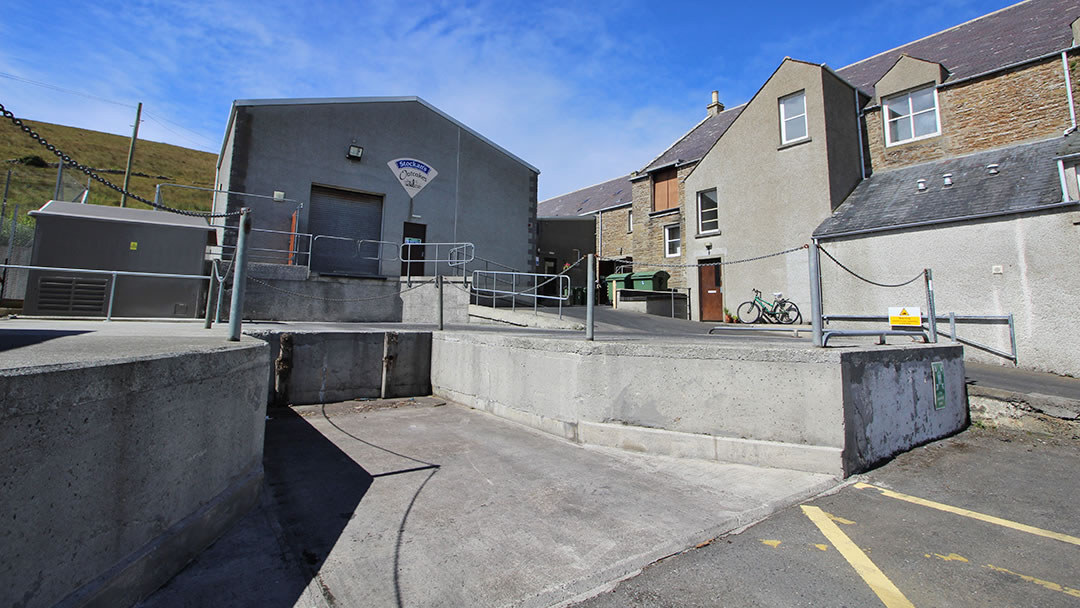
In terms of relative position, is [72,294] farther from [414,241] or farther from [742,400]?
[742,400]

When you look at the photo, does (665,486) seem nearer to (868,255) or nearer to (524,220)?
(868,255)

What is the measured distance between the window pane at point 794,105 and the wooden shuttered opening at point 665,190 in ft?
19.2

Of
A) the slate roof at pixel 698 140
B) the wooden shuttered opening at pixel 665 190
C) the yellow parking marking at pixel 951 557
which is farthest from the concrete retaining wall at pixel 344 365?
the slate roof at pixel 698 140

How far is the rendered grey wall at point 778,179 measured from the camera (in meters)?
13.8

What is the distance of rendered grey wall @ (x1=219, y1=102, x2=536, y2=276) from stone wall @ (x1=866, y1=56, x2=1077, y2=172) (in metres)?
12.8

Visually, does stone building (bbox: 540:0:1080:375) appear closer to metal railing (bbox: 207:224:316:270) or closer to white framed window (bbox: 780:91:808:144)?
white framed window (bbox: 780:91:808:144)

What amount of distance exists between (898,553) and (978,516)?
3.84 ft

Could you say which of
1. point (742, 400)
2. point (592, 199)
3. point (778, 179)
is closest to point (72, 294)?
point (742, 400)

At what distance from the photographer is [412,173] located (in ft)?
49.7

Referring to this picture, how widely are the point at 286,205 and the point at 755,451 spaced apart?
44.4ft

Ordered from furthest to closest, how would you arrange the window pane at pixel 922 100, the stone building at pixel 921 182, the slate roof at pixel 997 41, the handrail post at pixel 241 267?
the window pane at pixel 922 100
the slate roof at pixel 997 41
the stone building at pixel 921 182
the handrail post at pixel 241 267

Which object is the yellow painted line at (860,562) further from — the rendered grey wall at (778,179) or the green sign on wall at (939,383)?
the rendered grey wall at (778,179)

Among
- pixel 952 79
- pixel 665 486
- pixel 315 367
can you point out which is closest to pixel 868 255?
pixel 952 79

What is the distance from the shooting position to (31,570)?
5.37ft
